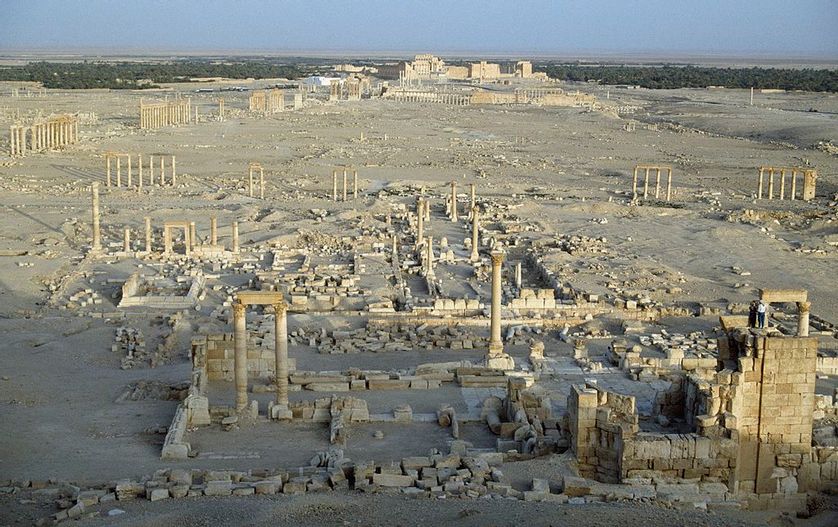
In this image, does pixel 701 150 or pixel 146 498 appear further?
pixel 701 150

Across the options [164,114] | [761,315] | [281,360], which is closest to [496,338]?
[281,360]

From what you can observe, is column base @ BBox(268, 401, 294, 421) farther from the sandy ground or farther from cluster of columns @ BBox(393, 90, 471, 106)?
cluster of columns @ BBox(393, 90, 471, 106)

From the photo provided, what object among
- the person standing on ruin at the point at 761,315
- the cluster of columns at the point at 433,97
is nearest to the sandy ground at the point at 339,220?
the person standing on ruin at the point at 761,315

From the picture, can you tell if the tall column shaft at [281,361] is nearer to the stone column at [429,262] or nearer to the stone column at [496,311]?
the stone column at [496,311]

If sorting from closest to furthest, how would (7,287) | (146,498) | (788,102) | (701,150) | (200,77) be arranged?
1. (146,498)
2. (7,287)
3. (701,150)
4. (788,102)
5. (200,77)

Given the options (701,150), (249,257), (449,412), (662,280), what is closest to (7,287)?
(249,257)

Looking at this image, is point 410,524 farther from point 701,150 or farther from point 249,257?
point 701,150

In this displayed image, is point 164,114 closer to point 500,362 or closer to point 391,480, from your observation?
point 500,362
